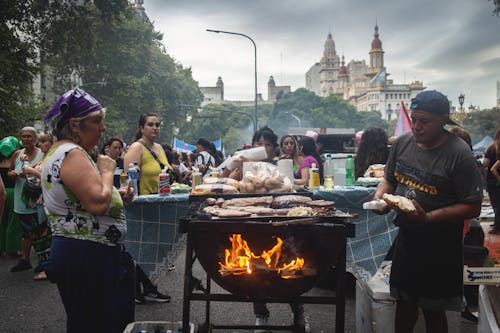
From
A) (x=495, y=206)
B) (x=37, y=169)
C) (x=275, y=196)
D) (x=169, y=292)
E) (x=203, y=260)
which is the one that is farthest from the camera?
(x=495, y=206)

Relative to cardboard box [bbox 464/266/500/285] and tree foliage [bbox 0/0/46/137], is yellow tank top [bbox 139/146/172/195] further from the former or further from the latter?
tree foliage [bbox 0/0/46/137]

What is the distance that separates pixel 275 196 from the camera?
13.4 ft

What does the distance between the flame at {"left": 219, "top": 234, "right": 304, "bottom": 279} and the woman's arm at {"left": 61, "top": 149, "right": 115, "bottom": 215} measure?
1.00 metres

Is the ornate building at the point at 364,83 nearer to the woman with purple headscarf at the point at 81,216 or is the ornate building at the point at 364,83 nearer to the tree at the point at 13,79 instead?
the tree at the point at 13,79

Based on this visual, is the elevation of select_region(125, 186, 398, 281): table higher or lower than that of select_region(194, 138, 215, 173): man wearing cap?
lower

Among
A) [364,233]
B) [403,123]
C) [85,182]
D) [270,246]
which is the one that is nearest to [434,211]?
[270,246]

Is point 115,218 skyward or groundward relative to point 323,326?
skyward

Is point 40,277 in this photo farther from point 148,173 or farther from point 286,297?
point 286,297

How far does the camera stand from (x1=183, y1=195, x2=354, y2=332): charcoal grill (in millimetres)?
3066

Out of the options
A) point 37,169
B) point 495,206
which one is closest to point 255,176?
point 37,169

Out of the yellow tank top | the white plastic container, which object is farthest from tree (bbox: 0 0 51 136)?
the white plastic container

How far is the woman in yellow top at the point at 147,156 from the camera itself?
17.5 feet

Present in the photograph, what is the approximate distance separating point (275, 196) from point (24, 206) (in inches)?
183

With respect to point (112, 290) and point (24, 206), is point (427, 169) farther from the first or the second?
point (24, 206)
